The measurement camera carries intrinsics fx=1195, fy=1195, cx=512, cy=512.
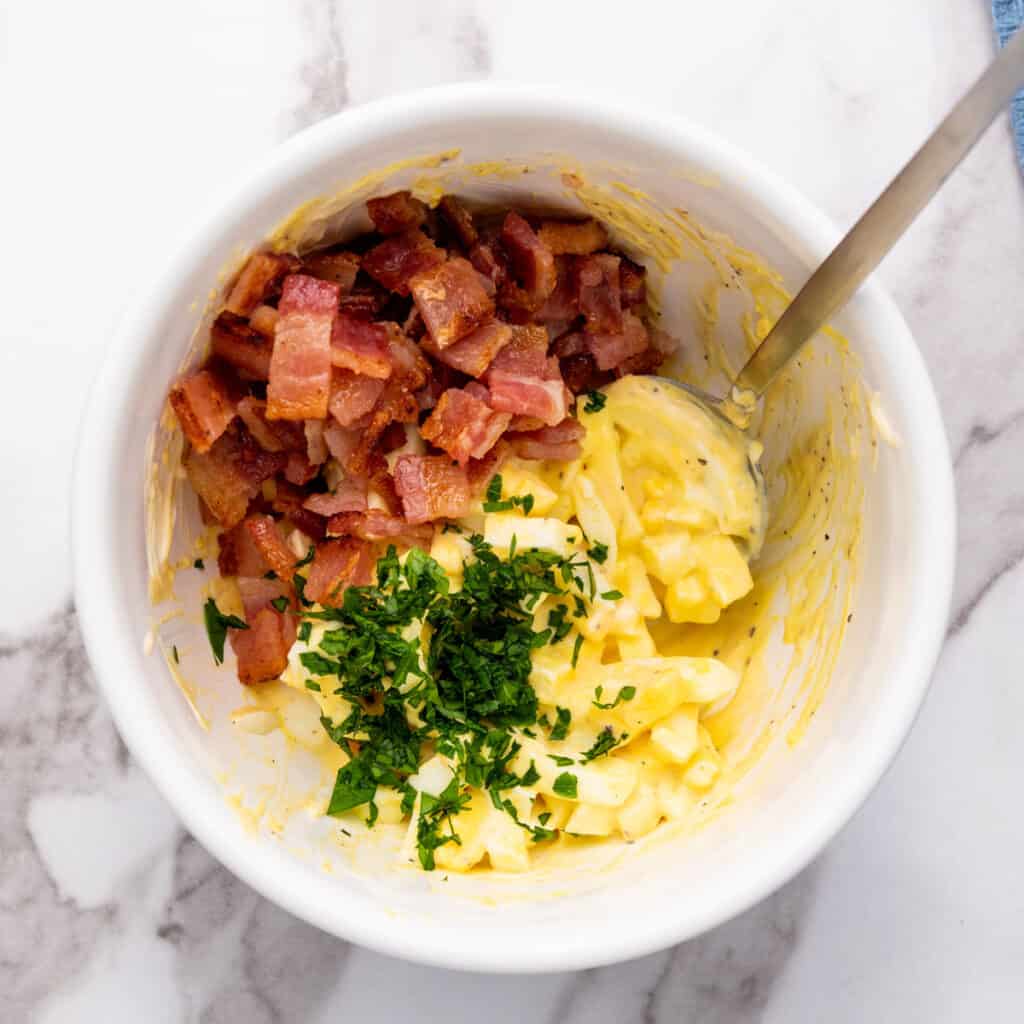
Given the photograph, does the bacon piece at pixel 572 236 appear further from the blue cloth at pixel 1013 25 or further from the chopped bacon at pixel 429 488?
the blue cloth at pixel 1013 25

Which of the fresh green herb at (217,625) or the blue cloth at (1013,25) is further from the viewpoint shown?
the blue cloth at (1013,25)

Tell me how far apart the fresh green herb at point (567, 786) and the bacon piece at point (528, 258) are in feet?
1.92

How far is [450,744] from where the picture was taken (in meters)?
1.45

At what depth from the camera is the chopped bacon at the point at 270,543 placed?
4.83ft

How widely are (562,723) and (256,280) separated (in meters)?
0.64

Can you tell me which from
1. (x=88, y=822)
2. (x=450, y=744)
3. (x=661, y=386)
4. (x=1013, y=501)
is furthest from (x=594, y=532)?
(x=88, y=822)

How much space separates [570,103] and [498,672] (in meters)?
0.66

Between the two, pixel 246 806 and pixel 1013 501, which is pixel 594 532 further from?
pixel 1013 501

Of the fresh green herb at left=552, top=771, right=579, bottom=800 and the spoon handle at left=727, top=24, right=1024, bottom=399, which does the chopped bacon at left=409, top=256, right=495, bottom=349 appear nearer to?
the spoon handle at left=727, top=24, right=1024, bottom=399

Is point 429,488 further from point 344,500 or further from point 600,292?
point 600,292

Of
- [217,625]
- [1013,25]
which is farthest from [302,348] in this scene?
[1013,25]

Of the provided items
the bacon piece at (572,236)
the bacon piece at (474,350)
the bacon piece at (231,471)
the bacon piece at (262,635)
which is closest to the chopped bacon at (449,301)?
the bacon piece at (474,350)

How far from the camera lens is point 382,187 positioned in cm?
136

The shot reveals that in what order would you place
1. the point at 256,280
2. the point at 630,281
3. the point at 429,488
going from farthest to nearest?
the point at 630,281
the point at 429,488
the point at 256,280
